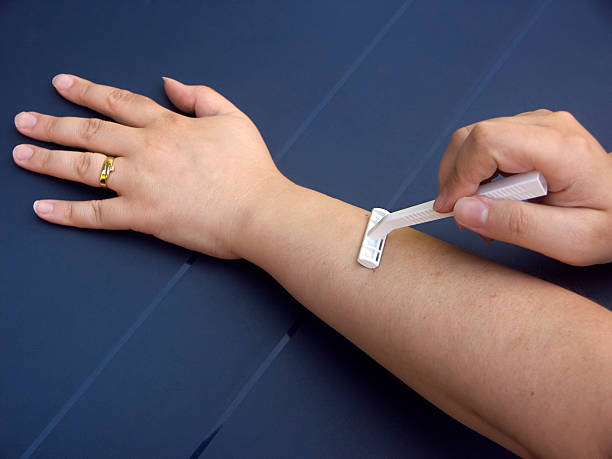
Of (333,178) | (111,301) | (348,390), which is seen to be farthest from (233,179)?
(348,390)

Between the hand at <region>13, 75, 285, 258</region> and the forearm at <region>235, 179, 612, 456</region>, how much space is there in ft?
0.26

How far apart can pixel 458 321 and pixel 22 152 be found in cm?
87

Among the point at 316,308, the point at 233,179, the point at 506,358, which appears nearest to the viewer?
the point at 506,358

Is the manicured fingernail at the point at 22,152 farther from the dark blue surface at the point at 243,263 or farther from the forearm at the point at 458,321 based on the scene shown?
the forearm at the point at 458,321

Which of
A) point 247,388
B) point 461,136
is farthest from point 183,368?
point 461,136

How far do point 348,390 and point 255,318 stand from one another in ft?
0.68

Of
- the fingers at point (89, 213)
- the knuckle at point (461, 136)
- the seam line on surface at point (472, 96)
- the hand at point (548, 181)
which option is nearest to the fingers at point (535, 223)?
the hand at point (548, 181)

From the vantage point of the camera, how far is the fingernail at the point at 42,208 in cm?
87

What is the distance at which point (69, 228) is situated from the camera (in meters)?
0.88

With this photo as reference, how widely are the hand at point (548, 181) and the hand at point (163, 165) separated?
39 cm

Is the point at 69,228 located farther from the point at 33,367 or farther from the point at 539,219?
the point at 539,219

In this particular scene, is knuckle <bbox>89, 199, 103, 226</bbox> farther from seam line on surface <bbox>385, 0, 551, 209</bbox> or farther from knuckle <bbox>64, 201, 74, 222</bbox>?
seam line on surface <bbox>385, 0, 551, 209</bbox>

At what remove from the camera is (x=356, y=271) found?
0.74 m

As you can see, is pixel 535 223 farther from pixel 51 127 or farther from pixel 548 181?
pixel 51 127
